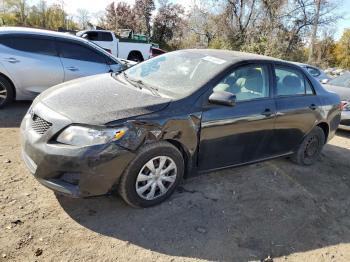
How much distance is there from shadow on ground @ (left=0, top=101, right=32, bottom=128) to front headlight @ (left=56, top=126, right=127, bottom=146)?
2.98 m

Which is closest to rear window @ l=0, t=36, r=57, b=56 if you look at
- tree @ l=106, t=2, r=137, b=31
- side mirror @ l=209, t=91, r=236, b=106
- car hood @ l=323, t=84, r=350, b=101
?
side mirror @ l=209, t=91, r=236, b=106

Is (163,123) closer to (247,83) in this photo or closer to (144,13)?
(247,83)

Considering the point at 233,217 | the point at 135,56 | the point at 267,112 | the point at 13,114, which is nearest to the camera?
the point at 233,217

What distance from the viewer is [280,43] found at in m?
28.0

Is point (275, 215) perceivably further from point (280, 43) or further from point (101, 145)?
point (280, 43)

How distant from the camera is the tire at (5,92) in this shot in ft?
21.0

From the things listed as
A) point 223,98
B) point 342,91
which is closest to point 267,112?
point 223,98

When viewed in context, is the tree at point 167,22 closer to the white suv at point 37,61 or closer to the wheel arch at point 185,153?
the white suv at point 37,61

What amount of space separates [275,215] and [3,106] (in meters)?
5.01

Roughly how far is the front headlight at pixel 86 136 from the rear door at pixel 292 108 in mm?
2382

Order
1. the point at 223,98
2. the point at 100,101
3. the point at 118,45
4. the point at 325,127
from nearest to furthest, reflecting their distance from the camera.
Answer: the point at 100,101, the point at 223,98, the point at 325,127, the point at 118,45

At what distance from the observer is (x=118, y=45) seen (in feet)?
57.3

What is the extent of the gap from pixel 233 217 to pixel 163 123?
50.7 inches

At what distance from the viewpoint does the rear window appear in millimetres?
6512
